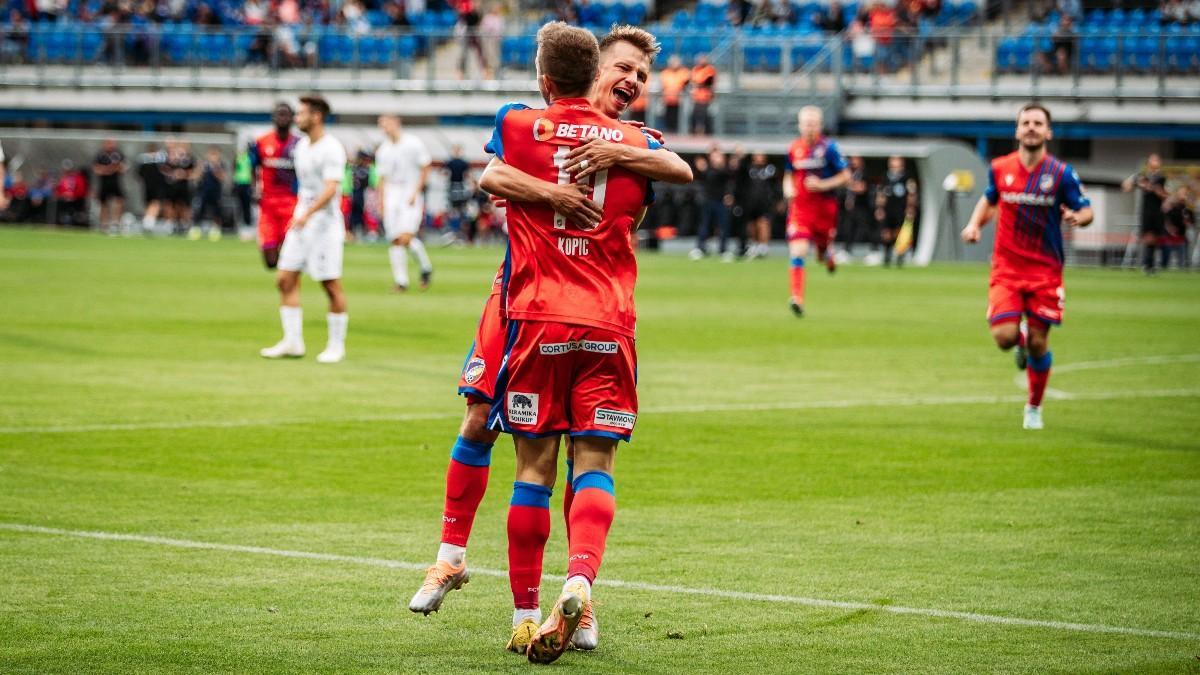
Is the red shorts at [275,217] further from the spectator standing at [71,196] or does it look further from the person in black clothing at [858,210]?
the spectator standing at [71,196]

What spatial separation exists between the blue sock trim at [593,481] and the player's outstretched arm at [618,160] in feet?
3.27

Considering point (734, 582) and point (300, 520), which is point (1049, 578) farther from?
point (300, 520)

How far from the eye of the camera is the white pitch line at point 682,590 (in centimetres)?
641

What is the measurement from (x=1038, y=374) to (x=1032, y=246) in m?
0.92

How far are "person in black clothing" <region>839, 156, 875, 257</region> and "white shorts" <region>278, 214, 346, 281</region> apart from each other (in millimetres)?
24282

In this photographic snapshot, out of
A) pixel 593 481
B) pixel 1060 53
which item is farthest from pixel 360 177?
pixel 593 481

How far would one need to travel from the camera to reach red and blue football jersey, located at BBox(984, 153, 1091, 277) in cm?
Answer: 1238

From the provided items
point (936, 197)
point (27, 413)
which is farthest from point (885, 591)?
point (936, 197)

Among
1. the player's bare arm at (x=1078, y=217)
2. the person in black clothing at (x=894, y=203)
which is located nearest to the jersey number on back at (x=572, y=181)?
the player's bare arm at (x=1078, y=217)

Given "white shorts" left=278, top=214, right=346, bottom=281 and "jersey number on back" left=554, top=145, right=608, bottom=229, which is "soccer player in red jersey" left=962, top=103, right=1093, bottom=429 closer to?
"white shorts" left=278, top=214, right=346, bottom=281

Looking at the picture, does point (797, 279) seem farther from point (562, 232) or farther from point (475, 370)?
point (562, 232)

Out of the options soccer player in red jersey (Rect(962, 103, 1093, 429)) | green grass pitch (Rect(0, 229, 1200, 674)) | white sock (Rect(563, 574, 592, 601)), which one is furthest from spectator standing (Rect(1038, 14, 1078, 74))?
white sock (Rect(563, 574, 592, 601))

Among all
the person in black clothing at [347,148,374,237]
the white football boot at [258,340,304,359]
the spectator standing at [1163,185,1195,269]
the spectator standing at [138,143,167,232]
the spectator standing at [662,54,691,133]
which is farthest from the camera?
the spectator standing at [138,143,167,232]

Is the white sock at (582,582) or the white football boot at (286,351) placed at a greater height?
the white sock at (582,582)
